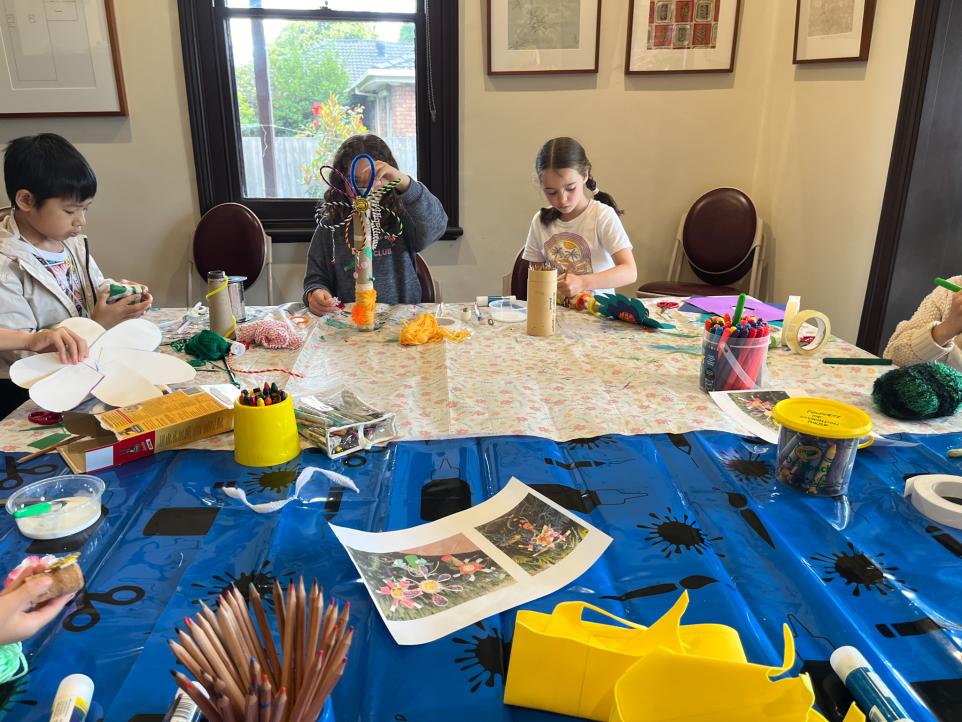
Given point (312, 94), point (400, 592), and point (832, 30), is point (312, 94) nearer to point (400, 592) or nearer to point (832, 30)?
point (832, 30)

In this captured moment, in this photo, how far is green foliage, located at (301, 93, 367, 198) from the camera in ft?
10.3

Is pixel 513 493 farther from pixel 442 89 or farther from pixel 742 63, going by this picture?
pixel 742 63

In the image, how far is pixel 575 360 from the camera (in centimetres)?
154

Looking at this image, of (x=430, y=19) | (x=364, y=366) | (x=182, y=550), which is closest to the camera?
(x=182, y=550)

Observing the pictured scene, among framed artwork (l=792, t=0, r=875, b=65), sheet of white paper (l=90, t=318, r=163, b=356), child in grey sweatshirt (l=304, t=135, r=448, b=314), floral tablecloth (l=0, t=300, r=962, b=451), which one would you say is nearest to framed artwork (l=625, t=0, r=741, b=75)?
framed artwork (l=792, t=0, r=875, b=65)

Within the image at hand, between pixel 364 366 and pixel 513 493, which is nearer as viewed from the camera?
pixel 513 493

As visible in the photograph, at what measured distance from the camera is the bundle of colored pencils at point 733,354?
1.29m

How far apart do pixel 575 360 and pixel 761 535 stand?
728 millimetres

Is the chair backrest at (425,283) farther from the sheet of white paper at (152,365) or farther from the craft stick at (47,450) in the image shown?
the craft stick at (47,450)

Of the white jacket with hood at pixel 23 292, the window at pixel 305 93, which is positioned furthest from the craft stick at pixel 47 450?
the window at pixel 305 93

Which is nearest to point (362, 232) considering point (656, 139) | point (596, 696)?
point (596, 696)

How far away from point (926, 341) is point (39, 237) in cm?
209

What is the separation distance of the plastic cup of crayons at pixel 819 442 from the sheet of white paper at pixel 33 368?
4.17 ft

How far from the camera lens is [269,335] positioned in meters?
1.63
